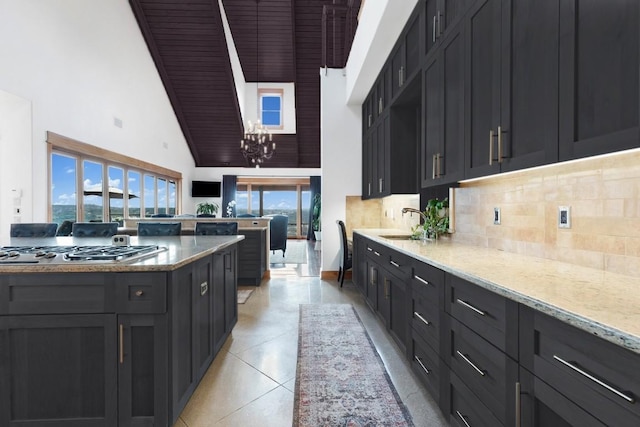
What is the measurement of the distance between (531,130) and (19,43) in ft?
19.2

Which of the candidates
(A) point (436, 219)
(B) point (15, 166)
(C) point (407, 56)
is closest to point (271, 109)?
(B) point (15, 166)

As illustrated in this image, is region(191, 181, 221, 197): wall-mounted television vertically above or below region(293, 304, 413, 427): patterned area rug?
above

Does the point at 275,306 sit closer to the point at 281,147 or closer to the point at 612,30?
the point at 612,30

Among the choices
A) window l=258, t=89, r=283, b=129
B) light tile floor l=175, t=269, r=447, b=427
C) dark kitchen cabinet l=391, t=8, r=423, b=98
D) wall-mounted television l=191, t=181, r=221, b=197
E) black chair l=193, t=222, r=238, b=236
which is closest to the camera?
light tile floor l=175, t=269, r=447, b=427

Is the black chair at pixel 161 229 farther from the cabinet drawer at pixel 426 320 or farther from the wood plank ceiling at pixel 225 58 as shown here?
the wood plank ceiling at pixel 225 58

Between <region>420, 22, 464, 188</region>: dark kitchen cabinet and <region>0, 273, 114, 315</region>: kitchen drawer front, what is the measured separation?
2138mm

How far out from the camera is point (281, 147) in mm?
10555

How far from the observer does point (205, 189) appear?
35.8 ft

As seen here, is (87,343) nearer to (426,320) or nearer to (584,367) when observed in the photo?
(426,320)

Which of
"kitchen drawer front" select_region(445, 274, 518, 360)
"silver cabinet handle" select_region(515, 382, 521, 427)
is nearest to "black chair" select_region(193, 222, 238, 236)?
"kitchen drawer front" select_region(445, 274, 518, 360)

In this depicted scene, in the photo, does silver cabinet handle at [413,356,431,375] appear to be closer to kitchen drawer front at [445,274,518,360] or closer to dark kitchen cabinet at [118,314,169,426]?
kitchen drawer front at [445,274,518,360]

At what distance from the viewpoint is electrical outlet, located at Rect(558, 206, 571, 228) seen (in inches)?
63.7

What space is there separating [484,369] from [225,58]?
8.63m

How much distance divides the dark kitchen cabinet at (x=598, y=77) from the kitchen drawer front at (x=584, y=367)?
608 mm
